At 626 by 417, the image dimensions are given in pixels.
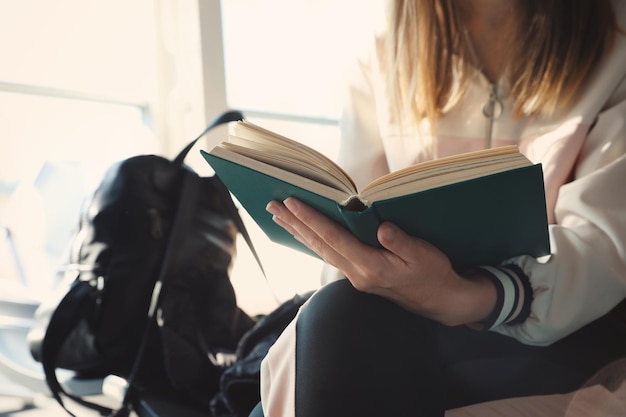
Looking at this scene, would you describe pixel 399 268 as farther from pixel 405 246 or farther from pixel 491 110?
pixel 491 110

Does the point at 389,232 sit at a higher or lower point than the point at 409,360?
higher

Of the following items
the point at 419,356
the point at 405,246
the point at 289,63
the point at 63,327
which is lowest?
the point at 63,327

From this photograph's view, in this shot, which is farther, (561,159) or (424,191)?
(561,159)

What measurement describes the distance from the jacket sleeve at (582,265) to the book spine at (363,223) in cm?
20

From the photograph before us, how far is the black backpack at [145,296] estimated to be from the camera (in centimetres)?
82

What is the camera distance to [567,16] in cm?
73

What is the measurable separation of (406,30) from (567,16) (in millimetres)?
232

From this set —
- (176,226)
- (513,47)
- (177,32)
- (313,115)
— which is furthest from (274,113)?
(513,47)

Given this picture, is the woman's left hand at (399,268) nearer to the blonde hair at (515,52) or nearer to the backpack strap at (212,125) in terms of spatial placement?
the blonde hair at (515,52)

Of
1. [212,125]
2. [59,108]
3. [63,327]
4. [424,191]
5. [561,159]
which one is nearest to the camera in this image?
[424,191]

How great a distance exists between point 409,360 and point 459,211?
15cm

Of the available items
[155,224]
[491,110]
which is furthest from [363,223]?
[155,224]

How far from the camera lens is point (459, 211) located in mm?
438

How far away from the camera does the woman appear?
18.8 inches
